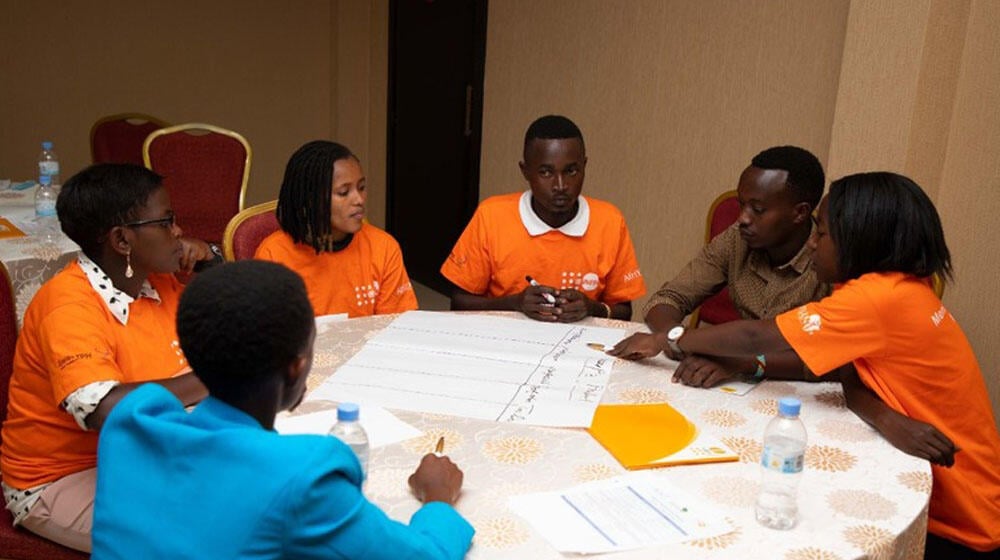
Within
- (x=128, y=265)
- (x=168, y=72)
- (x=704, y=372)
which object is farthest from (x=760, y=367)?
(x=168, y=72)

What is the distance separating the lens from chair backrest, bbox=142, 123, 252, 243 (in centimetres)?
446

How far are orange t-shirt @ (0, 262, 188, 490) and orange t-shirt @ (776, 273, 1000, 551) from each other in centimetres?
137

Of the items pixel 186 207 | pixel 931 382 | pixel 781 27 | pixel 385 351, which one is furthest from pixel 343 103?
pixel 931 382

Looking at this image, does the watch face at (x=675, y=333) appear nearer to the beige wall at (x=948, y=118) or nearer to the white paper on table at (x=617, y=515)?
the white paper on table at (x=617, y=515)

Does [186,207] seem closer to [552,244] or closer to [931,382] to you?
[552,244]

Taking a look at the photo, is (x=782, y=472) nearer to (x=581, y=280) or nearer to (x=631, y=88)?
(x=581, y=280)

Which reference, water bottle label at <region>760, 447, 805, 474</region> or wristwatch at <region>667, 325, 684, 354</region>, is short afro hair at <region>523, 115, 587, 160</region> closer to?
wristwatch at <region>667, 325, 684, 354</region>

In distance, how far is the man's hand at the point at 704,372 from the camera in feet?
6.90

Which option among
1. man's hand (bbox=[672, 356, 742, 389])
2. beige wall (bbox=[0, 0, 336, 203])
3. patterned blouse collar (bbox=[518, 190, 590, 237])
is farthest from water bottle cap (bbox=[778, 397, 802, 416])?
beige wall (bbox=[0, 0, 336, 203])

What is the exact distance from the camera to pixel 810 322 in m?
1.97

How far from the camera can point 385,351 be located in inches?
88.0

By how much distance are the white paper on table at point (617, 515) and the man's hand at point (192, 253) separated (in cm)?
118

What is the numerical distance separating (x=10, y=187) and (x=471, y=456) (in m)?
3.67

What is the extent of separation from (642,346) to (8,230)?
8.34ft
